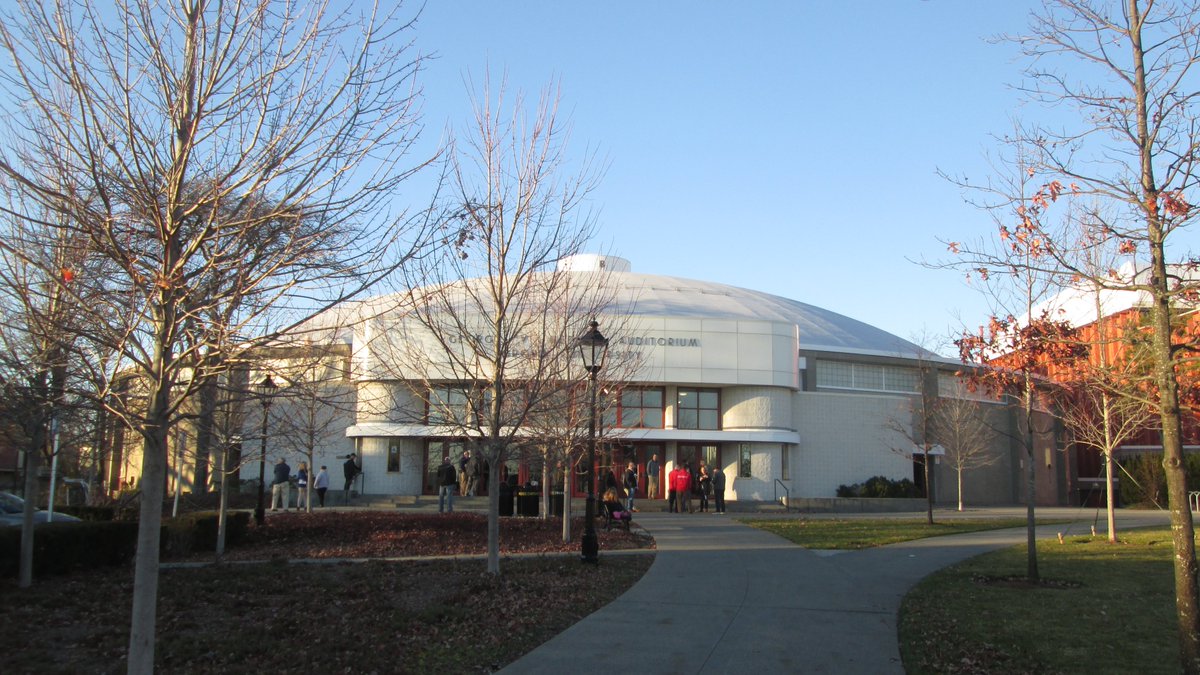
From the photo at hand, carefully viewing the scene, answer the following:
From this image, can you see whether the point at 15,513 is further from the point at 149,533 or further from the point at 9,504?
the point at 149,533

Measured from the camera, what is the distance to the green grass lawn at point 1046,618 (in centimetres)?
852

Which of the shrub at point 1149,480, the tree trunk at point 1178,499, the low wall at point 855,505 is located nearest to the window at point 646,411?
the low wall at point 855,505

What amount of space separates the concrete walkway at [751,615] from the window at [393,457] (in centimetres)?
2034

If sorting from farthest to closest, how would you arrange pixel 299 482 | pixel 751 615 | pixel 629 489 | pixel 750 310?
1. pixel 750 310
2. pixel 299 482
3. pixel 629 489
4. pixel 751 615

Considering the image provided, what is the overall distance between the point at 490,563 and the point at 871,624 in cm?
547

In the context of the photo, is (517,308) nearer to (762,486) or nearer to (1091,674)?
(1091,674)

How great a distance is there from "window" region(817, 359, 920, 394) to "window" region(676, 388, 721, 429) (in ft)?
19.4

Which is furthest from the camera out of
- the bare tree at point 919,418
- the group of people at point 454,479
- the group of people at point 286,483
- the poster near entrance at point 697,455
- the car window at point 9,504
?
the poster near entrance at point 697,455

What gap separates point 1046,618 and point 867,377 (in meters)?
32.5

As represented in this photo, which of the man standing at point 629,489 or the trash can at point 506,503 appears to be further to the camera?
the man standing at point 629,489

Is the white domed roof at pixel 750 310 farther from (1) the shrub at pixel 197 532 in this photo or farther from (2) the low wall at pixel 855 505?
(1) the shrub at pixel 197 532

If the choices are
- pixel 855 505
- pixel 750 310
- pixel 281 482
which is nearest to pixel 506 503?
pixel 281 482

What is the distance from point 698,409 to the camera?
37.8 m

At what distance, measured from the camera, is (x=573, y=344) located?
50.8 ft
